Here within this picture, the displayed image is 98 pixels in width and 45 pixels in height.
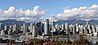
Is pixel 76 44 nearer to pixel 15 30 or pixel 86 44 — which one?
pixel 86 44

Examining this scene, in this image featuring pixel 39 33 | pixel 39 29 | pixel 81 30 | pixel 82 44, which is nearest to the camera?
pixel 82 44

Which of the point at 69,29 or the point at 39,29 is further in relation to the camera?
the point at 69,29

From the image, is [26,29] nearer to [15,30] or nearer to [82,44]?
[15,30]

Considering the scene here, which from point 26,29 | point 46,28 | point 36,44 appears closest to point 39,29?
point 46,28

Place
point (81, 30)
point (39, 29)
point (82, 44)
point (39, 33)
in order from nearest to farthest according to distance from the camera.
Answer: point (82, 44)
point (39, 33)
point (39, 29)
point (81, 30)

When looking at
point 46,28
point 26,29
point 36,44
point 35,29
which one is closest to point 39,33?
point 35,29

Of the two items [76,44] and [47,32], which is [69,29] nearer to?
[47,32]

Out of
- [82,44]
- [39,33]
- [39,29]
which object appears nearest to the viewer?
Answer: [82,44]

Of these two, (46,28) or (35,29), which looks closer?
(35,29)
